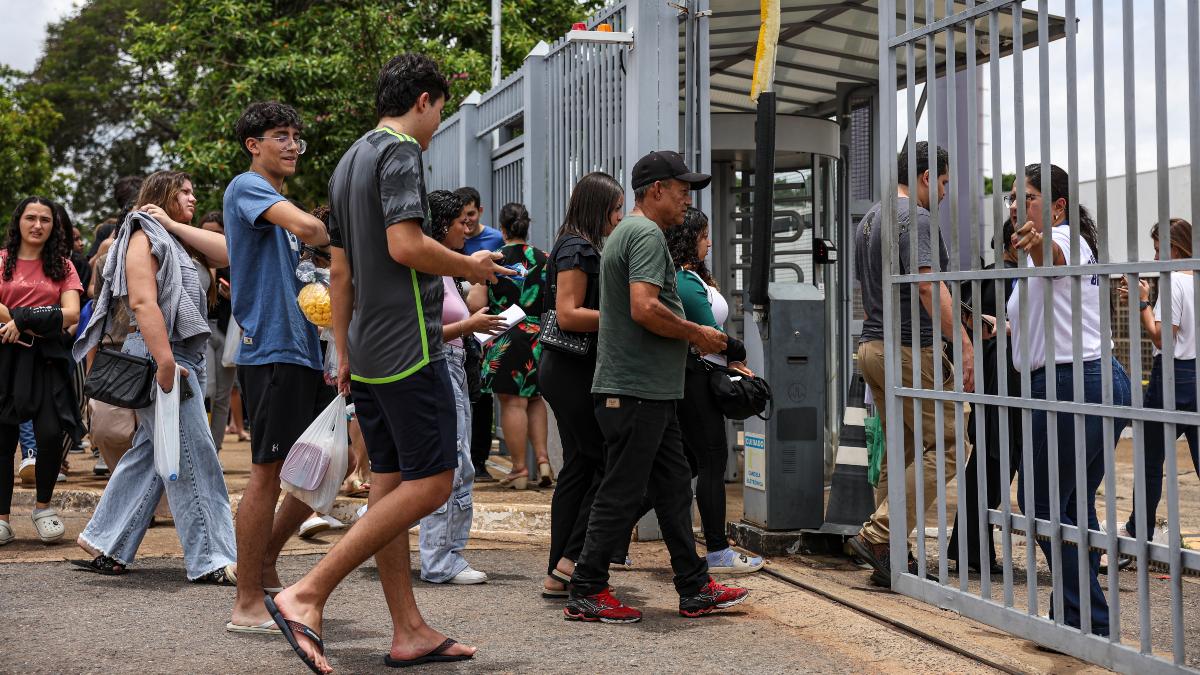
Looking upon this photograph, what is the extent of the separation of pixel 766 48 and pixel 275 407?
285 centimetres

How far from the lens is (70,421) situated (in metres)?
7.09

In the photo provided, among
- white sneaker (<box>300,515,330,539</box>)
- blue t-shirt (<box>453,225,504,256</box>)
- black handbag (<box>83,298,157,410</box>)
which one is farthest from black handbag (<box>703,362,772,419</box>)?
blue t-shirt (<box>453,225,504,256</box>)

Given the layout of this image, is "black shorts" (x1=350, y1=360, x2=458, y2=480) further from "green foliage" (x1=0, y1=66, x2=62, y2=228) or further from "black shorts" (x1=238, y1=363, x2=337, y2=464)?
"green foliage" (x1=0, y1=66, x2=62, y2=228)

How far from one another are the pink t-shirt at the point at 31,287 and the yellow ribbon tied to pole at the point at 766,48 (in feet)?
12.6

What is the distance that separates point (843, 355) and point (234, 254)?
557 cm

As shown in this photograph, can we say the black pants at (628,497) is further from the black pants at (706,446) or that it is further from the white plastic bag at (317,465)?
the white plastic bag at (317,465)

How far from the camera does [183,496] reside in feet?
19.4

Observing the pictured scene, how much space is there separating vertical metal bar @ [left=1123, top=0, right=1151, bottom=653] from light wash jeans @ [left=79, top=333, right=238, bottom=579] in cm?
375

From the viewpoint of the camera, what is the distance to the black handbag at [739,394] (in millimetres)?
6035

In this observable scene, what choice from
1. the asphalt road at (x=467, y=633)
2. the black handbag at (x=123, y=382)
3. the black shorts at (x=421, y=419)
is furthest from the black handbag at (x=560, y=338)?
the black handbag at (x=123, y=382)

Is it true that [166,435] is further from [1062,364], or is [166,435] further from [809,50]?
[809,50]

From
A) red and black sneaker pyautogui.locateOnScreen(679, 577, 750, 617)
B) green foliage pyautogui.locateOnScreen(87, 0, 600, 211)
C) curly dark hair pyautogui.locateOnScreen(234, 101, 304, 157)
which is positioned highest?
green foliage pyautogui.locateOnScreen(87, 0, 600, 211)

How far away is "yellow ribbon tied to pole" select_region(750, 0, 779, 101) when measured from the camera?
621cm

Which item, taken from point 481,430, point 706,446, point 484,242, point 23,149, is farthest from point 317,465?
point 23,149
